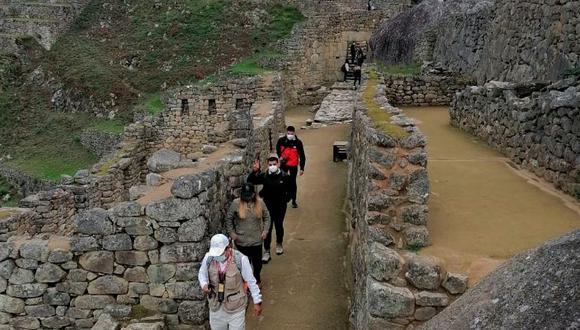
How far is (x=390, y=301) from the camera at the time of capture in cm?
554

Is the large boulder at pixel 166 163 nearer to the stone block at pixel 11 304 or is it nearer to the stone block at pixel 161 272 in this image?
the stone block at pixel 161 272

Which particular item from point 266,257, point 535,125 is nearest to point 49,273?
point 266,257

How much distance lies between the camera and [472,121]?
1389 centimetres

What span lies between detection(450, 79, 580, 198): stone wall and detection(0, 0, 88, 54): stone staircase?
4056 centimetres

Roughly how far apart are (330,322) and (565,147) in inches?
172

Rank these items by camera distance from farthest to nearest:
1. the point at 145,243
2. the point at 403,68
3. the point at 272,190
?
the point at 403,68
the point at 272,190
the point at 145,243

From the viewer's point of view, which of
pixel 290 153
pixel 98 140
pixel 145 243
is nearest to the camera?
pixel 145 243

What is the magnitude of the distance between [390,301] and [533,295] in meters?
2.03

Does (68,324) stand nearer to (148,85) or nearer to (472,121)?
(472,121)

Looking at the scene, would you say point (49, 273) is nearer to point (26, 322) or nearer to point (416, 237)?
point (26, 322)

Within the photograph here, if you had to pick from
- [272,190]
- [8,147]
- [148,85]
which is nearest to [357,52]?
[148,85]

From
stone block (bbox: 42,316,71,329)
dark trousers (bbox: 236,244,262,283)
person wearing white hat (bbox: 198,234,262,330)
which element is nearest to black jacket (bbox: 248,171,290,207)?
dark trousers (bbox: 236,244,262,283)

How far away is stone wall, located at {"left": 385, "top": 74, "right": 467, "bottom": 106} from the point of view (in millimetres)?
19891

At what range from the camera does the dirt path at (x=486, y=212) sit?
627 cm
